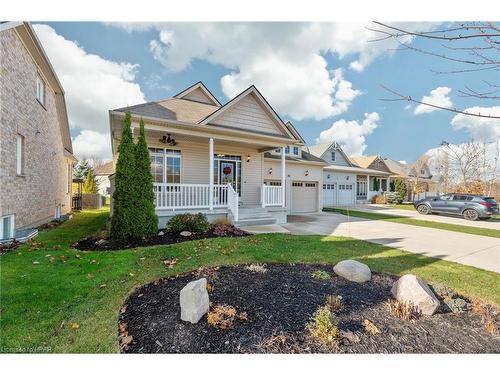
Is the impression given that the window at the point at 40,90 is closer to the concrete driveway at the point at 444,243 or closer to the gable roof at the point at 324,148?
the concrete driveway at the point at 444,243

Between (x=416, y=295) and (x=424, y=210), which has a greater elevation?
(x=416, y=295)

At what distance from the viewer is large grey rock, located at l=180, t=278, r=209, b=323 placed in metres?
2.55

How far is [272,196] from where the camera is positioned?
10.1 metres

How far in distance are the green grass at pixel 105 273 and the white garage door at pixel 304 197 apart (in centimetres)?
762

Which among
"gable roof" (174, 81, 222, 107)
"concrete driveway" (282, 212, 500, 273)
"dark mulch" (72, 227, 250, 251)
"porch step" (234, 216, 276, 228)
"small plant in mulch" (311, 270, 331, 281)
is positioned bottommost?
"concrete driveway" (282, 212, 500, 273)

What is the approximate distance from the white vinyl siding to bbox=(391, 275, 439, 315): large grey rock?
303 inches

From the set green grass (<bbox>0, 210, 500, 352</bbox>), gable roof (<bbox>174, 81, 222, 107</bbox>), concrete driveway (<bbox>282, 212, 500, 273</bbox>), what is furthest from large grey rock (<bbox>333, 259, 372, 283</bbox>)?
gable roof (<bbox>174, 81, 222, 107</bbox>)

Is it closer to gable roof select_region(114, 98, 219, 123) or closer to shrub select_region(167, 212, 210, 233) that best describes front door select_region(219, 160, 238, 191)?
gable roof select_region(114, 98, 219, 123)

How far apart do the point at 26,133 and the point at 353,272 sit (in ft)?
32.1

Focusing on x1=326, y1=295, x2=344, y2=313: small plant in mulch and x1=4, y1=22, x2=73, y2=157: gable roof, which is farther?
x1=4, y1=22, x2=73, y2=157: gable roof

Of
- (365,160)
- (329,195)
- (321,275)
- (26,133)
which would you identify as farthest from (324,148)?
(26,133)

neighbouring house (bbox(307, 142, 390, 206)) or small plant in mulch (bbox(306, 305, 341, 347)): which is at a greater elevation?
neighbouring house (bbox(307, 142, 390, 206))

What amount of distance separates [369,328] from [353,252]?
3.38 meters

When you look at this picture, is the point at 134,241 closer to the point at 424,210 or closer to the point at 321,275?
the point at 321,275
